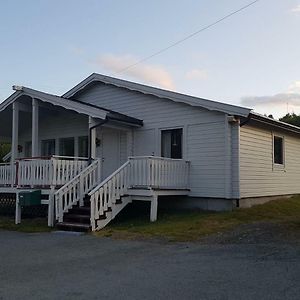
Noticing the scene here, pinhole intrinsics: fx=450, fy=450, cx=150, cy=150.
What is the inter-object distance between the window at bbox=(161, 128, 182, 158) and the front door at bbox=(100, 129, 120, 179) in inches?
94.1

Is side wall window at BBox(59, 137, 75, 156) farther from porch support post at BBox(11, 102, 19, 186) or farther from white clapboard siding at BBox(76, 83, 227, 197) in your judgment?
white clapboard siding at BBox(76, 83, 227, 197)

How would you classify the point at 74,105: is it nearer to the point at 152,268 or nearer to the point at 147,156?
the point at 147,156

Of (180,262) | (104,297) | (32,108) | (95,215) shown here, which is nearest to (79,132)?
(32,108)

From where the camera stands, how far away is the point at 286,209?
689 inches

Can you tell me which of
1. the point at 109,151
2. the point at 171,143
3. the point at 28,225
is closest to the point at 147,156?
the point at 171,143

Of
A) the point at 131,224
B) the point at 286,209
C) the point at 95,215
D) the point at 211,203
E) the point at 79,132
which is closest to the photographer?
the point at 95,215

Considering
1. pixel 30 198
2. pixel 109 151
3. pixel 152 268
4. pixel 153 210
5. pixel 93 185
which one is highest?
pixel 109 151

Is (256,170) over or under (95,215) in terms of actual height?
over

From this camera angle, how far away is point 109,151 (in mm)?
19719

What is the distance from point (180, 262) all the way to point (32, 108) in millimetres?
12412

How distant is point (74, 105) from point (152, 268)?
1023 centimetres

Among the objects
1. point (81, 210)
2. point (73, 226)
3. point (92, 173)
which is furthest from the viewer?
point (92, 173)

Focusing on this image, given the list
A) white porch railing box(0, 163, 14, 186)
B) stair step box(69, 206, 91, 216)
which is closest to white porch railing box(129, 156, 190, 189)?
stair step box(69, 206, 91, 216)

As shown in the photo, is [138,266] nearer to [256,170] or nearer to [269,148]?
[256,170]
